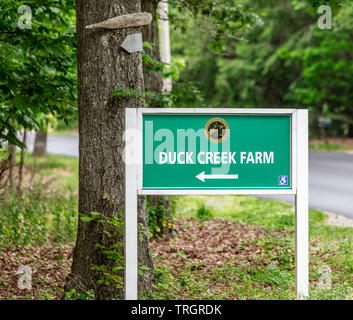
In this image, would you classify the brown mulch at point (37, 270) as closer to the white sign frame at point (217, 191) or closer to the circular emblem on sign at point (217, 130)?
the white sign frame at point (217, 191)

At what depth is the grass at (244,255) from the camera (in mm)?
4777

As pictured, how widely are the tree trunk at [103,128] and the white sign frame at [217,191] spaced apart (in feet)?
2.01

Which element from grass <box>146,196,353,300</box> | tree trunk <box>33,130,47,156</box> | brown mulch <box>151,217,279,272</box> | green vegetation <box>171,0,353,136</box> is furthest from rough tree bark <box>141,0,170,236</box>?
green vegetation <box>171,0,353,136</box>

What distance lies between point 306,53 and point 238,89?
27.2ft

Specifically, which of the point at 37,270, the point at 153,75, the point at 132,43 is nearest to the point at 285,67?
the point at 153,75

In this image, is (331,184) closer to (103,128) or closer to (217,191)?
(103,128)

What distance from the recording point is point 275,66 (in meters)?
33.0

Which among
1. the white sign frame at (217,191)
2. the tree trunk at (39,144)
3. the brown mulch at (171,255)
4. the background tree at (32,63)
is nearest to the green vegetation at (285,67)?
the tree trunk at (39,144)

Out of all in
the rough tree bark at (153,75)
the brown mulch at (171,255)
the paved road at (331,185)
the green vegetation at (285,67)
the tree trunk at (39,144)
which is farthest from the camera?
the green vegetation at (285,67)

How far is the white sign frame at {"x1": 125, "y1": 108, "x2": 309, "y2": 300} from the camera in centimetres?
378

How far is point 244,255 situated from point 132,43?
304cm

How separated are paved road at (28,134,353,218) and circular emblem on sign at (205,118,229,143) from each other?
236 inches

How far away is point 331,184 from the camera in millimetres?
13711

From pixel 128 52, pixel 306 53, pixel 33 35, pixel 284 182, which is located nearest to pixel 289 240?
pixel 284 182
